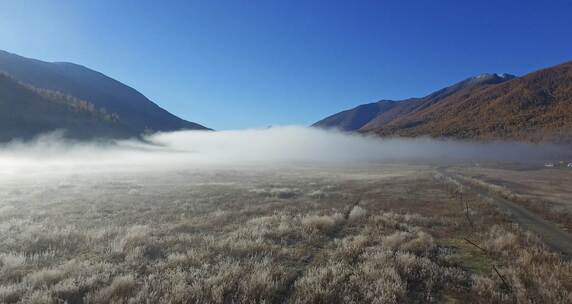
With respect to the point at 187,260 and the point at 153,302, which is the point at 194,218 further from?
the point at 153,302

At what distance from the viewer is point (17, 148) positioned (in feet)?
295

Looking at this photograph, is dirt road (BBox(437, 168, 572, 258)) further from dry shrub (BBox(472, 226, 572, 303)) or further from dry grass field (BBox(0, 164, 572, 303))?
dry shrub (BBox(472, 226, 572, 303))

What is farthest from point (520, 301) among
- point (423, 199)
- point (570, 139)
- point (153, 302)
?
point (570, 139)

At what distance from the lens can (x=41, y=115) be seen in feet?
371

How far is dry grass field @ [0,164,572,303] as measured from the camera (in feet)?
27.3

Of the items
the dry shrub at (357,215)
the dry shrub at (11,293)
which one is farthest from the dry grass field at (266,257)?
the dry shrub at (357,215)

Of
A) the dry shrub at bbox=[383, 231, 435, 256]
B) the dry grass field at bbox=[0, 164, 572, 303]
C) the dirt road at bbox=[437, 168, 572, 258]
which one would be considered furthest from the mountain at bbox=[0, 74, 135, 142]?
the dirt road at bbox=[437, 168, 572, 258]

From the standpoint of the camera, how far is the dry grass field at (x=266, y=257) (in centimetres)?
831

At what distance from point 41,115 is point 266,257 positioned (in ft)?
416

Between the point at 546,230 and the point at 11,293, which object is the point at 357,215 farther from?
the point at 11,293

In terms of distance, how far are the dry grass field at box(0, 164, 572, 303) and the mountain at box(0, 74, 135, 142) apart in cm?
9661

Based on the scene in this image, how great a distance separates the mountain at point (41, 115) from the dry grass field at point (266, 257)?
317 feet

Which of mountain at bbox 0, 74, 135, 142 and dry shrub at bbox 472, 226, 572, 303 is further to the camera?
mountain at bbox 0, 74, 135, 142

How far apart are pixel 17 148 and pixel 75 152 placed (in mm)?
13815
